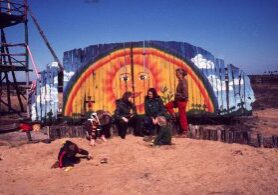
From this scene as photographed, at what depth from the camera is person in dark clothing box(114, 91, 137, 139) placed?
10523 mm

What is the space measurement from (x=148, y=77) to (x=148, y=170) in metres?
5.06

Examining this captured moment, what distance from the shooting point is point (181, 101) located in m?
10.5

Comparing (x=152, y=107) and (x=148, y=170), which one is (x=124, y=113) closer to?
(x=152, y=107)

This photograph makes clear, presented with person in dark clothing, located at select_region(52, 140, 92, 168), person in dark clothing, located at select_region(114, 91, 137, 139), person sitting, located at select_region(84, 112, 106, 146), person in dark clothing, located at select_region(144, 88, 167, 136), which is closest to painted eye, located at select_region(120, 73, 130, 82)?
person in dark clothing, located at select_region(114, 91, 137, 139)

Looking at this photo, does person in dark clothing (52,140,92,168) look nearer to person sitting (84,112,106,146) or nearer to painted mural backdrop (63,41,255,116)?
person sitting (84,112,106,146)

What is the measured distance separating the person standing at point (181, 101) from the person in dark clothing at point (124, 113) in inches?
51.9

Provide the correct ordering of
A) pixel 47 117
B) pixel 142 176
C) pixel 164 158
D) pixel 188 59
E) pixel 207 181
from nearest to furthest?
pixel 207 181
pixel 142 176
pixel 164 158
pixel 188 59
pixel 47 117

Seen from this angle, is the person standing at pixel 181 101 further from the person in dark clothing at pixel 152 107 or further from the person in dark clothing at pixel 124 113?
the person in dark clothing at pixel 124 113

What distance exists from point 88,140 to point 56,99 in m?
2.88

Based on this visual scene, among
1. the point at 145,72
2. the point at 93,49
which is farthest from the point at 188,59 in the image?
the point at 93,49

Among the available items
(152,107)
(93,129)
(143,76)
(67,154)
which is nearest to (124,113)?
(152,107)

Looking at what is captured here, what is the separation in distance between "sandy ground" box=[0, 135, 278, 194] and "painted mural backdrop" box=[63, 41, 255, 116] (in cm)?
238

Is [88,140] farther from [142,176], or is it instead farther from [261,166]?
[261,166]

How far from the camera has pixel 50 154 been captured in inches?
356
